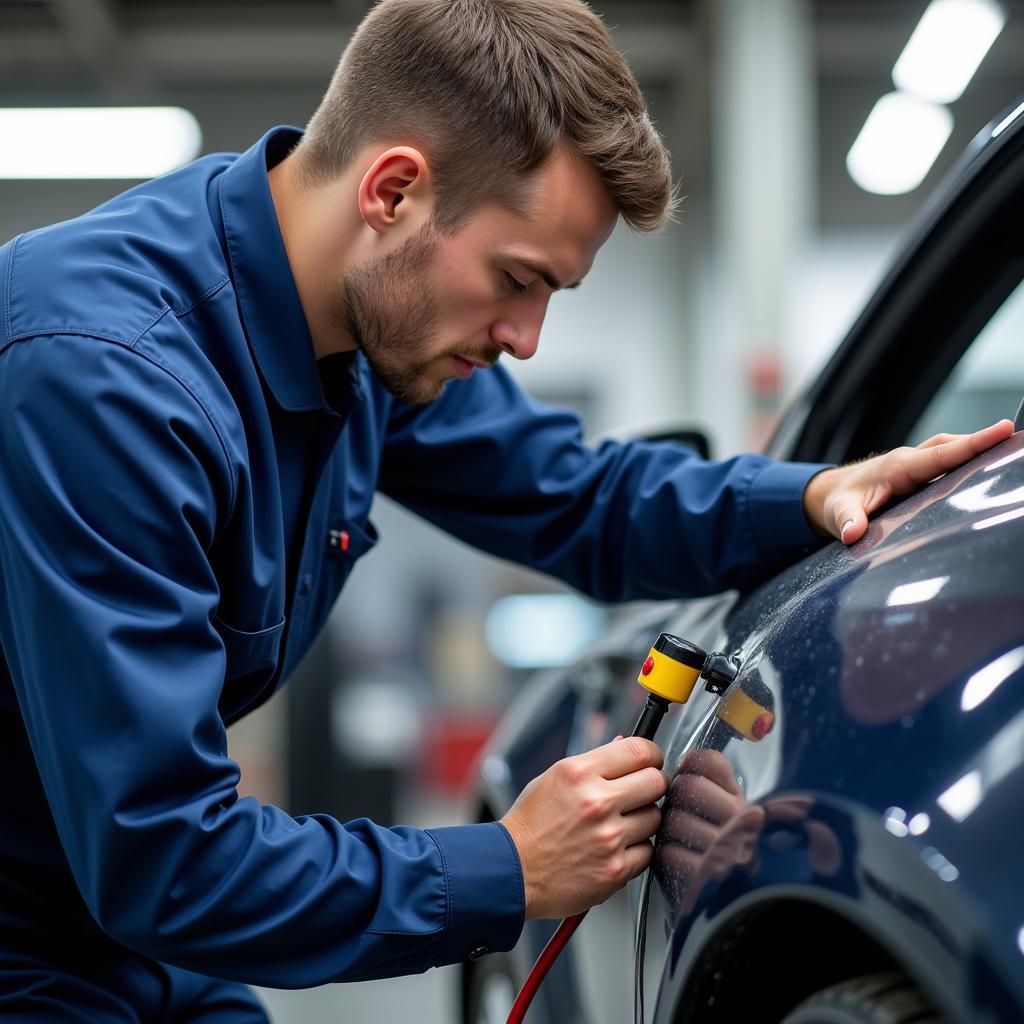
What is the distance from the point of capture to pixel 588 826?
991mm

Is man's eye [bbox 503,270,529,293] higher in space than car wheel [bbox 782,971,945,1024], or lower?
higher

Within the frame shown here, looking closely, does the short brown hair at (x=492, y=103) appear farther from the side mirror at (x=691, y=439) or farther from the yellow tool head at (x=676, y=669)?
Result: the yellow tool head at (x=676, y=669)

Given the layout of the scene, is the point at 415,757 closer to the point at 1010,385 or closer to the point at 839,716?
the point at 1010,385

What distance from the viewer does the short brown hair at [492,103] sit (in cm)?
121

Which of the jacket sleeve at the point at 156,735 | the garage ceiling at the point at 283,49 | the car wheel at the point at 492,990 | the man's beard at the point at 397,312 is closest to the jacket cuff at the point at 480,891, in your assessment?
the jacket sleeve at the point at 156,735

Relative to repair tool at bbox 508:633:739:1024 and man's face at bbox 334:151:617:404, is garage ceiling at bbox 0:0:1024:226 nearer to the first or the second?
man's face at bbox 334:151:617:404

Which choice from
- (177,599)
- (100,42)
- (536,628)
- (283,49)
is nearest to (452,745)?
(536,628)

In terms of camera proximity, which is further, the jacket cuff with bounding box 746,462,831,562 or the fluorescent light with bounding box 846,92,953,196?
the fluorescent light with bounding box 846,92,953,196

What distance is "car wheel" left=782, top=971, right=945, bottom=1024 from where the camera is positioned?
0.71m

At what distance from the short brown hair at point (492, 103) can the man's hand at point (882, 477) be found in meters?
0.35

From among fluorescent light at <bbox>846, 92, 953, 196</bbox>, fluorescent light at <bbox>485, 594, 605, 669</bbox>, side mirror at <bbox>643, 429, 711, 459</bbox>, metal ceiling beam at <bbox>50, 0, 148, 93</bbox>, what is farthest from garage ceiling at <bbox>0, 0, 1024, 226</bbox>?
side mirror at <bbox>643, 429, 711, 459</bbox>

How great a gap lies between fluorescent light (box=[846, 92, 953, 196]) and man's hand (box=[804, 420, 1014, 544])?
17.3 feet

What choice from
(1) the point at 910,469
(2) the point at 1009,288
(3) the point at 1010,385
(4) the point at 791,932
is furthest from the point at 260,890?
(3) the point at 1010,385

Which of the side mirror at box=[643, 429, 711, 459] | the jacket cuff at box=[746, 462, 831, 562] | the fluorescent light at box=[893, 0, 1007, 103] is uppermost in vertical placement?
the fluorescent light at box=[893, 0, 1007, 103]
